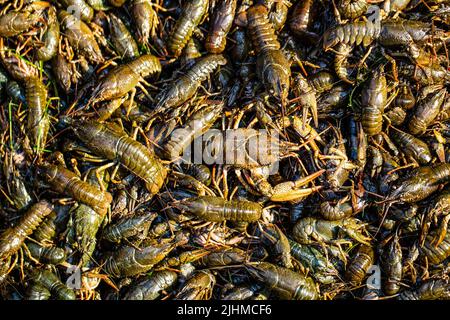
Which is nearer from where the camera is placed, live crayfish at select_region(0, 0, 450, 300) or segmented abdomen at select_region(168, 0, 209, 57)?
live crayfish at select_region(0, 0, 450, 300)

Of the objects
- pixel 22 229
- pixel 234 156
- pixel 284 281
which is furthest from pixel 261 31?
pixel 22 229

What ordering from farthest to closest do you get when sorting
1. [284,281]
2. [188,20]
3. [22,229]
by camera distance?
[188,20] → [22,229] → [284,281]

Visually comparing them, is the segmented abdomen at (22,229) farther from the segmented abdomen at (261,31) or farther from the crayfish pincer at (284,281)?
the segmented abdomen at (261,31)

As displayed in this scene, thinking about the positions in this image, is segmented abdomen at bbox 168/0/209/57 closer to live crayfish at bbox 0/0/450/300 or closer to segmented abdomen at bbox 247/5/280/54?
live crayfish at bbox 0/0/450/300

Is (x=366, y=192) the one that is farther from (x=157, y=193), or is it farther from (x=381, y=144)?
(x=157, y=193)

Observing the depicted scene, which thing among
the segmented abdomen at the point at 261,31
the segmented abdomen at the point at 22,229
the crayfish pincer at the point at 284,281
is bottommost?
the crayfish pincer at the point at 284,281

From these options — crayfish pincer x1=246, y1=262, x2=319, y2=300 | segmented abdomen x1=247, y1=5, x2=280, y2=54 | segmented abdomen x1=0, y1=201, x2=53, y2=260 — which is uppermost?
segmented abdomen x1=247, y1=5, x2=280, y2=54

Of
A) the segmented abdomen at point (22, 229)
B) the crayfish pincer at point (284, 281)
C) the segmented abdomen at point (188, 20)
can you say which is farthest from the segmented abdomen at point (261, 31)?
the segmented abdomen at point (22, 229)

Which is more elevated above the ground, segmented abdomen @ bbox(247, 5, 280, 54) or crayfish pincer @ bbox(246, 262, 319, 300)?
segmented abdomen @ bbox(247, 5, 280, 54)

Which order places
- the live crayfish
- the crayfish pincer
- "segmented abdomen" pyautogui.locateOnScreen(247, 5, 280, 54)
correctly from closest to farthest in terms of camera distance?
the crayfish pincer < the live crayfish < "segmented abdomen" pyautogui.locateOnScreen(247, 5, 280, 54)

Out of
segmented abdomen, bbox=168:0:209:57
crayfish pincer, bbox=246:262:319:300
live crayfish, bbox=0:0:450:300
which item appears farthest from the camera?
segmented abdomen, bbox=168:0:209:57

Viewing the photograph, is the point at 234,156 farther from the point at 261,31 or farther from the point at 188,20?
the point at 188,20

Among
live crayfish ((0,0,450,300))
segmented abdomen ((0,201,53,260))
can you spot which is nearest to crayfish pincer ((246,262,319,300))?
live crayfish ((0,0,450,300))
